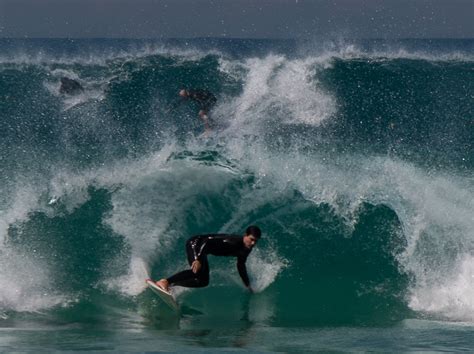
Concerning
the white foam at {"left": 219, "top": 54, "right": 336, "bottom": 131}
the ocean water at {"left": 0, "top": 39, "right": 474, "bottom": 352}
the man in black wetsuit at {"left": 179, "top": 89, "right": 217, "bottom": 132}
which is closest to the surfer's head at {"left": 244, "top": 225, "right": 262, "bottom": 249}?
the ocean water at {"left": 0, "top": 39, "right": 474, "bottom": 352}

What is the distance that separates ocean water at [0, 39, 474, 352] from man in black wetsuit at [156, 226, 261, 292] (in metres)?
0.43

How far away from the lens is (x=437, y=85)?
26984 millimetres

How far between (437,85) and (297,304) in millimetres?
15926

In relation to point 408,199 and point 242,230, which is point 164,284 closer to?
point 242,230

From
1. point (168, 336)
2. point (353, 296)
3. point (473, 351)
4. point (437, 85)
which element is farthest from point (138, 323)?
point (437, 85)

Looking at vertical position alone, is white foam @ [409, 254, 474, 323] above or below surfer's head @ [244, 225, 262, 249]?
below

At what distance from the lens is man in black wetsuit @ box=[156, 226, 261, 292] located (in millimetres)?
11594

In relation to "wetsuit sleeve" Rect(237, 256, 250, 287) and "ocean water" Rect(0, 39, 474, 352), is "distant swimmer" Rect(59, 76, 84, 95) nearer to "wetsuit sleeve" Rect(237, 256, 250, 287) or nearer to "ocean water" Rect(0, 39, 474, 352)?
"ocean water" Rect(0, 39, 474, 352)

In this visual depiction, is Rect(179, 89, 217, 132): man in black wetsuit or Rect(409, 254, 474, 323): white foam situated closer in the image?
Rect(409, 254, 474, 323): white foam

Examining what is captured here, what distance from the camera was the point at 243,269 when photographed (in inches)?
467

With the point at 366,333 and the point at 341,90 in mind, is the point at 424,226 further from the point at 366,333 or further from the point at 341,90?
the point at 341,90

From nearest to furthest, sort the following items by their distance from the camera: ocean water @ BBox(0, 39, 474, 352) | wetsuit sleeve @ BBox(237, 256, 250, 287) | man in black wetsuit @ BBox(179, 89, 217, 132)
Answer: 1. ocean water @ BBox(0, 39, 474, 352)
2. wetsuit sleeve @ BBox(237, 256, 250, 287)
3. man in black wetsuit @ BBox(179, 89, 217, 132)

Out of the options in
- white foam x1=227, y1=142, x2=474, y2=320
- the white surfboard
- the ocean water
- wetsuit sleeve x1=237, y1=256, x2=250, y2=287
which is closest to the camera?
the ocean water

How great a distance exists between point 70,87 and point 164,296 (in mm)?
13634
